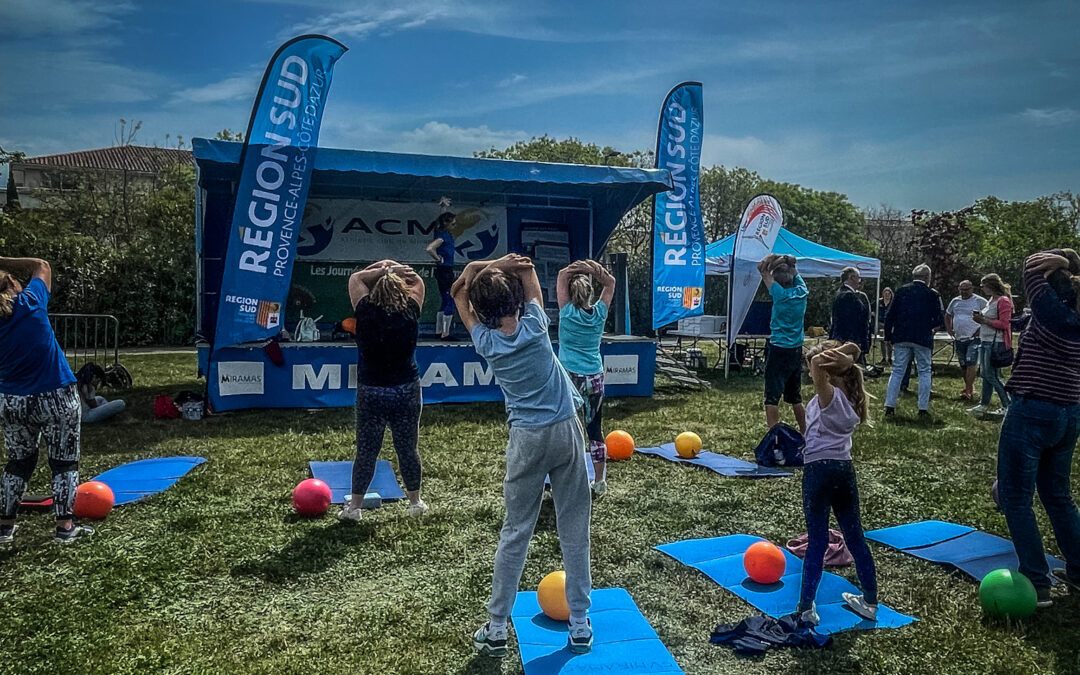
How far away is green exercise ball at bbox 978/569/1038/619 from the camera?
3.88 meters

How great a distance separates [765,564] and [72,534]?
14.7 feet

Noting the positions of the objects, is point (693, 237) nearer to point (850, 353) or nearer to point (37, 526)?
point (850, 353)

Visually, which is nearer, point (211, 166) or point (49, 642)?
point (49, 642)

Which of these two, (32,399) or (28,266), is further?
(28,266)

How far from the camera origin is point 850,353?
3.75m

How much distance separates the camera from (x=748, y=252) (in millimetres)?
13469

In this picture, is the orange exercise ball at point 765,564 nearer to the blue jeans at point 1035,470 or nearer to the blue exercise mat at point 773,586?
the blue exercise mat at point 773,586

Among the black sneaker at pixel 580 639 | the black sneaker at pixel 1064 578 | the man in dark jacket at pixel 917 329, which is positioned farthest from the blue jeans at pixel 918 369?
the black sneaker at pixel 580 639

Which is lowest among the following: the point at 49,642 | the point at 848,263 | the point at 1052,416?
the point at 49,642

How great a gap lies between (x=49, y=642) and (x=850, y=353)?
4.22 m

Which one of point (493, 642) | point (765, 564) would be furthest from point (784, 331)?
point (493, 642)

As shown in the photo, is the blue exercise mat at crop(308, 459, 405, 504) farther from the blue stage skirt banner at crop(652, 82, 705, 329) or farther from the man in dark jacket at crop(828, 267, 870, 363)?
the blue stage skirt banner at crop(652, 82, 705, 329)

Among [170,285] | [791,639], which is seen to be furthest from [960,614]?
[170,285]

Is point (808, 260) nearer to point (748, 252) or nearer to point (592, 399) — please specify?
point (748, 252)
